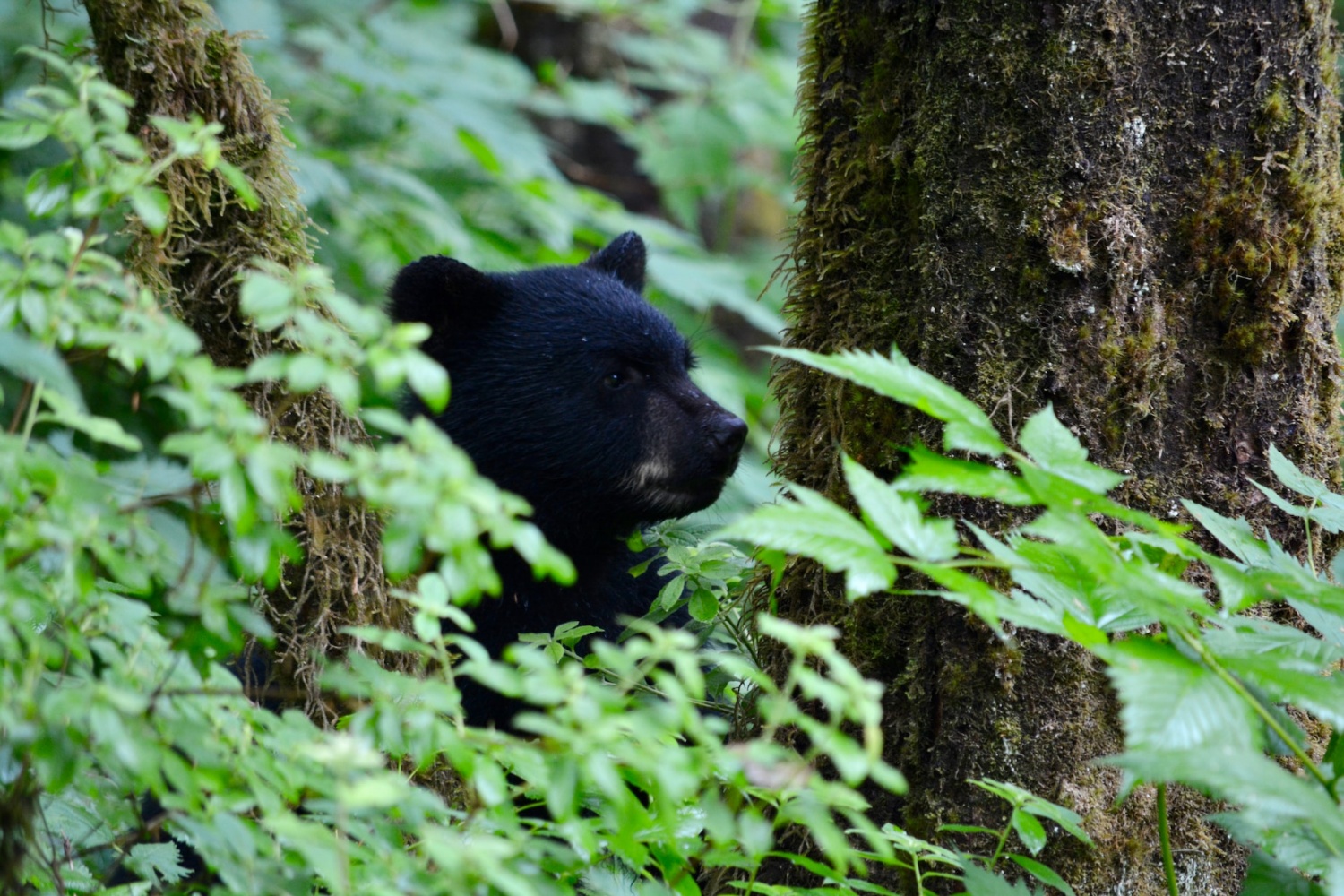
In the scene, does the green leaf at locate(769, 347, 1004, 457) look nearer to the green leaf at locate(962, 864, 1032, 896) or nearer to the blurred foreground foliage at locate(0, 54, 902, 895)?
the blurred foreground foliage at locate(0, 54, 902, 895)

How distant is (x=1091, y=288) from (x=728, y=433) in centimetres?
151

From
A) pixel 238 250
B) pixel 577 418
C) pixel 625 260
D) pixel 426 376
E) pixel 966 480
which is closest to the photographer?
pixel 426 376

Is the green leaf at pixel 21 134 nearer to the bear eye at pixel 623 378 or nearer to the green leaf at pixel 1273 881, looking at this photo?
the green leaf at pixel 1273 881

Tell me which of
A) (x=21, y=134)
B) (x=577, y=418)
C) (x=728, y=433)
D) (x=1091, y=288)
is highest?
(x=1091, y=288)

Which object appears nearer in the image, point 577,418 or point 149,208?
point 149,208

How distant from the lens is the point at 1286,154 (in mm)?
2098

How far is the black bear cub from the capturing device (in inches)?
135

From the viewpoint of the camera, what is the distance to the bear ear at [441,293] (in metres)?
3.48

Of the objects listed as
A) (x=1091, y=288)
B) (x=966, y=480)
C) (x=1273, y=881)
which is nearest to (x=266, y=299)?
(x=966, y=480)

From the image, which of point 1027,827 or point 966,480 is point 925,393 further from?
point 1027,827

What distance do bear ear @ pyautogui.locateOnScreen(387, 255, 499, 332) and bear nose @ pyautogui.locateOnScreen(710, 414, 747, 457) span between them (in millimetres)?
892

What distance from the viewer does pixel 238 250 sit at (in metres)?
2.28

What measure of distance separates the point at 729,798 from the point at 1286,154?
1617mm

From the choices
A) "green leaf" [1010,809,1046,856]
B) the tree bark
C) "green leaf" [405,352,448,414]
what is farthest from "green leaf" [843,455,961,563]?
the tree bark
